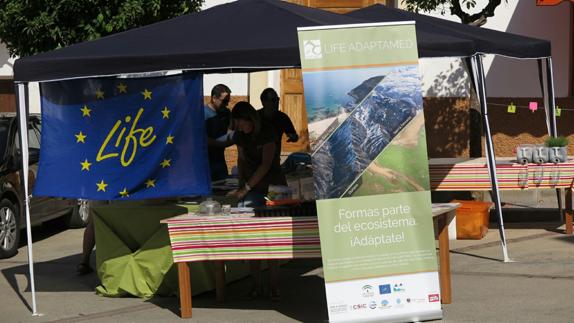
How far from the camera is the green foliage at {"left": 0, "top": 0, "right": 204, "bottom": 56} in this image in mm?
15094

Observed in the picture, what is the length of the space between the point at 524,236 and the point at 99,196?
5.66 meters

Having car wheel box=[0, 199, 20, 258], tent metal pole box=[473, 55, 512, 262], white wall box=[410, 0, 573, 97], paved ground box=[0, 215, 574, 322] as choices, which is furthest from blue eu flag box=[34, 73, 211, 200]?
white wall box=[410, 0, 573, 97]

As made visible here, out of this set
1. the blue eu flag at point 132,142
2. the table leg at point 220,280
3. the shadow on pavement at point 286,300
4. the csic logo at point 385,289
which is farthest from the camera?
the table leg at point 220,280

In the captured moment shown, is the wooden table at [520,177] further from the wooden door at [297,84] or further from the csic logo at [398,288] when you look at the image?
the wooden door at [297,84]

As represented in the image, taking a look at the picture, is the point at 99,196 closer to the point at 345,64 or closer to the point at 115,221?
the point at 115,221

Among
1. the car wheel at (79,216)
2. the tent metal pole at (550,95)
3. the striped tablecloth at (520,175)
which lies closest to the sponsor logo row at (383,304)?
the striped tablecloth at (520,175)

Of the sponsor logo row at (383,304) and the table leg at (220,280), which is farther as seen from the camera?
the table leg at (220,280)

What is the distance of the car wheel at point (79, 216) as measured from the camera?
15.6 metres

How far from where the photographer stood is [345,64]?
8508mm

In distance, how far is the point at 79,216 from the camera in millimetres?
15758

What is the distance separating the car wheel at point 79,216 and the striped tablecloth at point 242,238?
21.8 feet

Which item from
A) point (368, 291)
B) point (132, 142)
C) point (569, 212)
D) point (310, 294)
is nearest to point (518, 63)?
point (569, 212)

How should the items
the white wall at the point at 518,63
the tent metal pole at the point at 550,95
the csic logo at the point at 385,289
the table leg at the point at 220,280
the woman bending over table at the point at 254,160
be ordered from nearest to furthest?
the csic logo at the point at 385,289
the table leg at the point at 220,280
the woman bending over table at the point at 254,160
the tent metal pole at the point at 550,95
the white wall at the point at 518,63

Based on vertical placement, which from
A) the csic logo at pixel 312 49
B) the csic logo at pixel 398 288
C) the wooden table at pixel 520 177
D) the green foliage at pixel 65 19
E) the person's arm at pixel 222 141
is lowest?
the csic logo at pixel 398 288
